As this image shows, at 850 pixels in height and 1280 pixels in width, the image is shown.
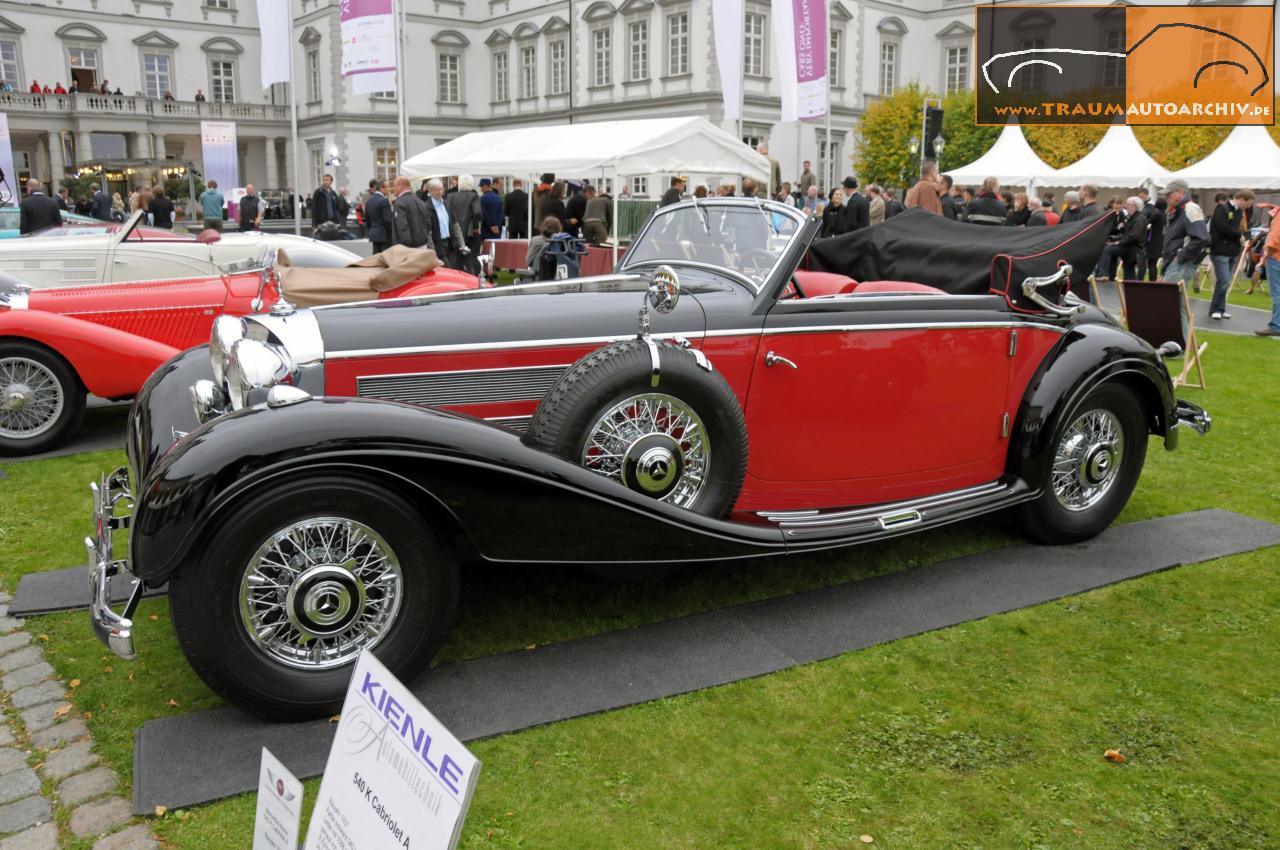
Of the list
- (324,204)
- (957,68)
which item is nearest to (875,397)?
(324,204)

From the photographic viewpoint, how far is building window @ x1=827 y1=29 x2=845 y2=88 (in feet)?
153

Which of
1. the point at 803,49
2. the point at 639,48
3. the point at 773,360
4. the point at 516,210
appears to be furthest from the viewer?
the point at 639,48

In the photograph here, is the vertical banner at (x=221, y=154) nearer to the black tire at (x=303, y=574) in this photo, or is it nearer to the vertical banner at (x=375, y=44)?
the vertical banner at (x=375, y=44)

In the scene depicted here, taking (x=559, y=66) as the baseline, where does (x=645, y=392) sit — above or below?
below

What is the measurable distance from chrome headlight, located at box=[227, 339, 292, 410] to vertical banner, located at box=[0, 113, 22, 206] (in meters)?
18.2

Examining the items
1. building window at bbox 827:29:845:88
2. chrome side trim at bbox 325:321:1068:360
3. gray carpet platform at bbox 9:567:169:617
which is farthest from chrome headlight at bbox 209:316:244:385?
building window at bbox 827:29:845:88

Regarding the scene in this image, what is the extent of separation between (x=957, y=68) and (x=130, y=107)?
41.8 meters

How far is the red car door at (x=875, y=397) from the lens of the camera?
14.2ft

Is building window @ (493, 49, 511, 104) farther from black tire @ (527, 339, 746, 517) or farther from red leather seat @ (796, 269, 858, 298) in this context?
black tire @ (527, 339, 746, 517)

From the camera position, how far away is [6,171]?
1914 centimetres

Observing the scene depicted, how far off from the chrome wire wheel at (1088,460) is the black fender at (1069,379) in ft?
0.58

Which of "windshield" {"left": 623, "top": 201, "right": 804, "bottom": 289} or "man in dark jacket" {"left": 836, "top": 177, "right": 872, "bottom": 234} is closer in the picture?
"windshield" {"left": 623, "top": 201, "right": 804, "bottom": 289}

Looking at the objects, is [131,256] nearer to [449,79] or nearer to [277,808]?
[277,808]

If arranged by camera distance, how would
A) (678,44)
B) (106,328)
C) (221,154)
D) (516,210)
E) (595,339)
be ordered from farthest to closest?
(678,44) → (221,154) → (516,210) → (106,328) → (595,339)
